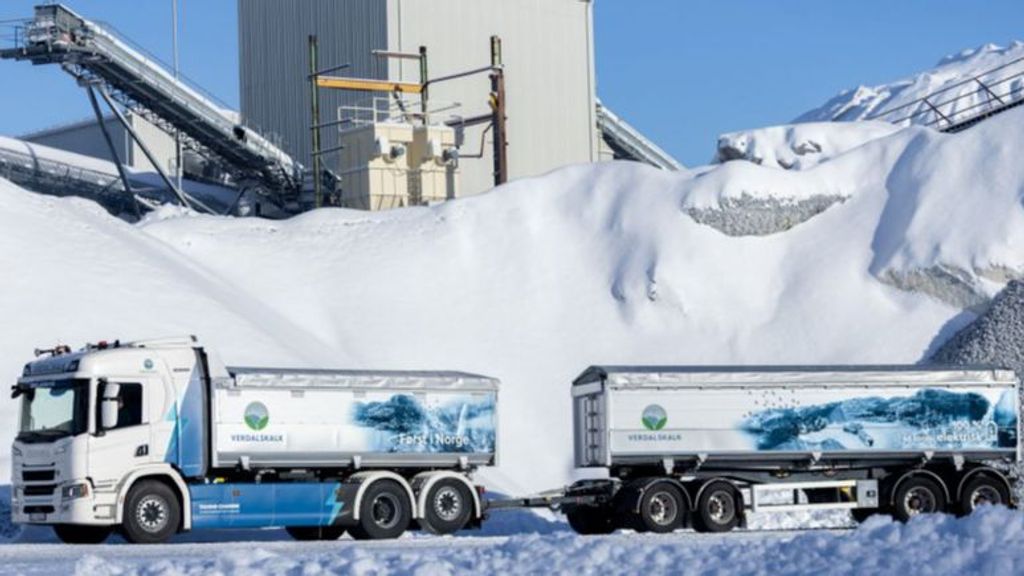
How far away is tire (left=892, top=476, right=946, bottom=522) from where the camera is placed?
31.3 meters

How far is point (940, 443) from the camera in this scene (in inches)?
1253

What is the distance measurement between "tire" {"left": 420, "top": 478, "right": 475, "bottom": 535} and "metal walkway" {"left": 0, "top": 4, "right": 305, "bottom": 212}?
3615 cm

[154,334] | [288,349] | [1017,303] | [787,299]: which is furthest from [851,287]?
[154,334]

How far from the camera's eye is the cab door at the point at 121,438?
27328mm

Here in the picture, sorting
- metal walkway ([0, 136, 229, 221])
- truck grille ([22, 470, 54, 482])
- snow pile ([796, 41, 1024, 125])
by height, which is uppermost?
snow pile ([796, 41, 1024, 125])

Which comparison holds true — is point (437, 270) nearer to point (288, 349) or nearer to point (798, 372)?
point (288, 349)

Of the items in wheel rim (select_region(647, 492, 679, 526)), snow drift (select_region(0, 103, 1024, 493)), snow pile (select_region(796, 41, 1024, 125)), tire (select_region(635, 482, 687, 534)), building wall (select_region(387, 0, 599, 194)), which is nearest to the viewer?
tire (select_region(635, 482, 687, 534))

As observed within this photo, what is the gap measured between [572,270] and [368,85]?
1696cm

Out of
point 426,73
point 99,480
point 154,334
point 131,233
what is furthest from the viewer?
point 426,73

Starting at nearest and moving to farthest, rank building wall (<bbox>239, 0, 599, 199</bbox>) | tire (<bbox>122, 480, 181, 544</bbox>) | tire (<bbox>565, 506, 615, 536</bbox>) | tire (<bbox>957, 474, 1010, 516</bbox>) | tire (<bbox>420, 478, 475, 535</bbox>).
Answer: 1. tire (<bbox>122, 480, 181, 544</bbox>)
2. tire (<bbox>420, 478, 475, 535</bbox>)
3. tire (<bbox>565, 506, 615, 536</bbox>)
4. tire (<bbox>957, 474, 1010, 516</bbox>)
5. building wall (<bbox>239, 0, 599, 199</bbox>)

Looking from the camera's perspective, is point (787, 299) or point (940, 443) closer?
point (940, 443)

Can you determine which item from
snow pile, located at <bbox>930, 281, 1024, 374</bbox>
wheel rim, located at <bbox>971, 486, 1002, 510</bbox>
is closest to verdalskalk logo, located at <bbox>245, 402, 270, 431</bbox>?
wheel rim, located at <bbox>971, 486, 1002, 510</bbox>

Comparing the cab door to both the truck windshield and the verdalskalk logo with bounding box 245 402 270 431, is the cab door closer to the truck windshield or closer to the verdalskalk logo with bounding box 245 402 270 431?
the truck windshield

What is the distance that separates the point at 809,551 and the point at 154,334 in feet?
88.3
